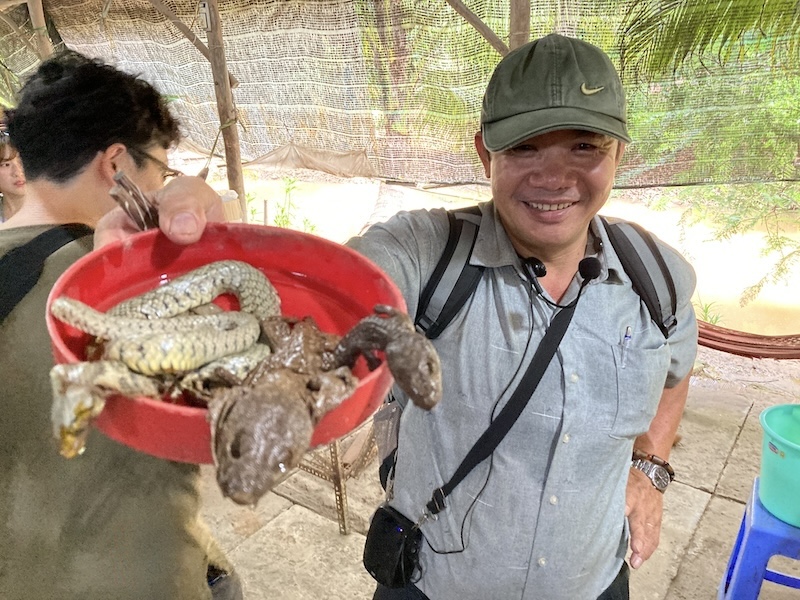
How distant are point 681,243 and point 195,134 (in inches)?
224

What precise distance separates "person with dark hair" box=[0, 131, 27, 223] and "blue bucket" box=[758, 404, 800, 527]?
326 cm

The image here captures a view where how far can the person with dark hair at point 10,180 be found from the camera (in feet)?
8.13

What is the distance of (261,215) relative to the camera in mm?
7363

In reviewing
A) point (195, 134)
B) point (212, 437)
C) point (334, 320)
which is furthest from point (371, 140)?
point (212, 437)

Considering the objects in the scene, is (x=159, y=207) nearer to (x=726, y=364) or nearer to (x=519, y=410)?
(x=519, y=410)

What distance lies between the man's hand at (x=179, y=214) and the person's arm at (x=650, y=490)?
55.7 inches

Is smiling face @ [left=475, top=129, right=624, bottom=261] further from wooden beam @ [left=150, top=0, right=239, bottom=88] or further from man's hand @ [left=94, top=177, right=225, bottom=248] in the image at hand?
wooden beam @ [left=150, top=0, right=239, bottom=88]

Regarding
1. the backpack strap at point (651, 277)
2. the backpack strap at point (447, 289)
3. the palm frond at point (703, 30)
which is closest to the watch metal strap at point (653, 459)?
the backpack strap at point (651, 277)

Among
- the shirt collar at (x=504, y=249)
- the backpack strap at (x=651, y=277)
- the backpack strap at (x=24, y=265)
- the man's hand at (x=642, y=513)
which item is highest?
the backpack strap at (x=24, y=265)

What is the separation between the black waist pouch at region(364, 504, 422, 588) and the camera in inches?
59.9

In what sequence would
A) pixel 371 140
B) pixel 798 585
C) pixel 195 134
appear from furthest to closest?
pixel 195 134 < pixel 371 140 < pixel 798 585

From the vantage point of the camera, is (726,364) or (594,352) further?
(726,364)

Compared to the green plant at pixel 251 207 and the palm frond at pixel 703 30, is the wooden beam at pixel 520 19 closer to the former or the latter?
the palm frond at pixel 703 30

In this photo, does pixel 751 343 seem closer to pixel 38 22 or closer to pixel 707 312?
pixel 707 312
